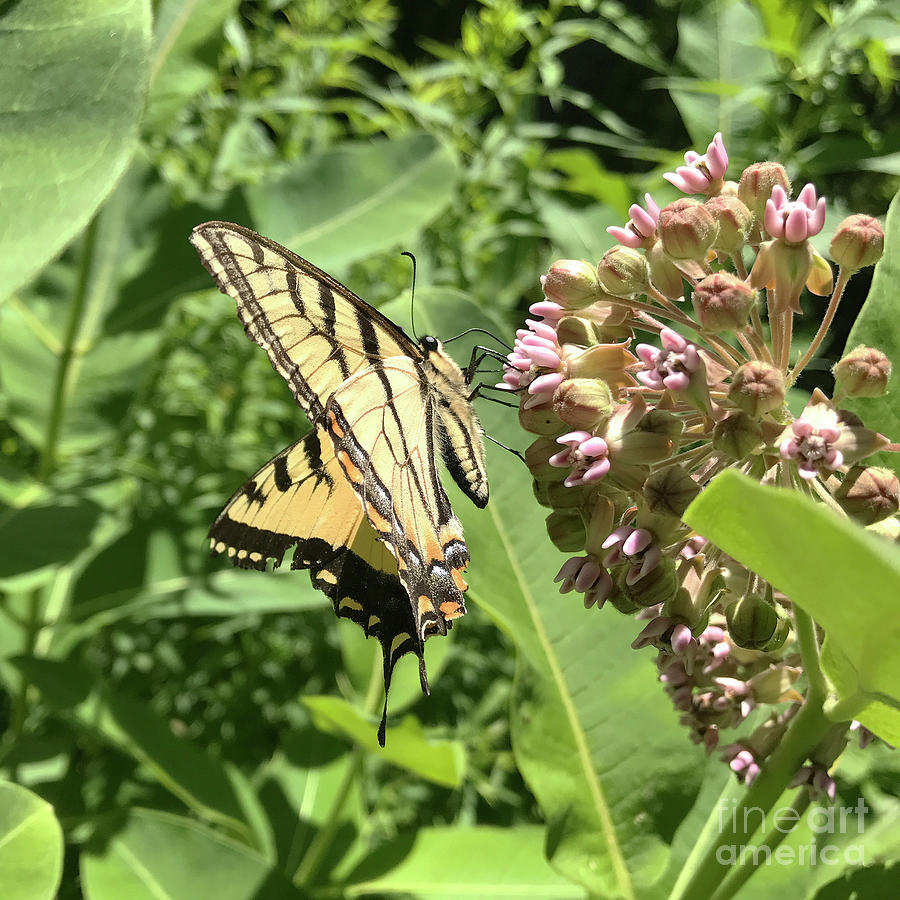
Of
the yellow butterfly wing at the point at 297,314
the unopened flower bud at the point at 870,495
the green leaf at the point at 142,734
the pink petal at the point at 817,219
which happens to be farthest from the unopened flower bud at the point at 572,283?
the green leaf at the point at 142,734

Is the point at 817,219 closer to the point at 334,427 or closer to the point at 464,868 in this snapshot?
→ the point at 334,427

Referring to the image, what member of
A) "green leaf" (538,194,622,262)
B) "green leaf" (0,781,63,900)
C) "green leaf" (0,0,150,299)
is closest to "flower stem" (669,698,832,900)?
"green leaf" (0,781,63,900)

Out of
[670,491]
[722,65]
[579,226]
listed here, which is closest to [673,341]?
[670,491]

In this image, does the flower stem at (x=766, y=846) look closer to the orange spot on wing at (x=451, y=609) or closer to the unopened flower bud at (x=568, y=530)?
the unopened flower bud at (x=568, y=530)

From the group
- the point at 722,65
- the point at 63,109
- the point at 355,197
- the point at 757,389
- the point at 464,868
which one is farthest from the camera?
the point at 722,65

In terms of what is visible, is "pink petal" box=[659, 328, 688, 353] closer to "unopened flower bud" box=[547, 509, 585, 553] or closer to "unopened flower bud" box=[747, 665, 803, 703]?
"unopened flower bud" box=[547, 509, 585, 553]
